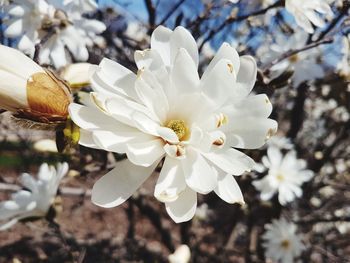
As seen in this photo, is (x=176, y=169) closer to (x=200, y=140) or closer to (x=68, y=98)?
(x=200, y=140)

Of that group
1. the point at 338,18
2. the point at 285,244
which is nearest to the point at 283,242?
the point at 285,244

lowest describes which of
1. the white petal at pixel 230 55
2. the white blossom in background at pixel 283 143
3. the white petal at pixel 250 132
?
the white blossom in background at pixel 283 143

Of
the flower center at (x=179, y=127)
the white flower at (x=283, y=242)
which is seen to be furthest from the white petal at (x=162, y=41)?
the white flower at (x=283, y=242)

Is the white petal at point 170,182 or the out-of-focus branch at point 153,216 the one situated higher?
the white petal at point 170,182

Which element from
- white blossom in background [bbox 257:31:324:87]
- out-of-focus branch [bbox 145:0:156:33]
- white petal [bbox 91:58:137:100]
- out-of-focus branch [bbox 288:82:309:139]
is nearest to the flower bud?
white petal [bbox 91:58:137:100]

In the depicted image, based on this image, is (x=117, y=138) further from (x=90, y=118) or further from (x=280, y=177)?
(x=280, y=177)

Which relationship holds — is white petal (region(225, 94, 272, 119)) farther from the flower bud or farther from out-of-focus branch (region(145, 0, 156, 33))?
out-of-focus branch (region(145, 0, 156, 33))

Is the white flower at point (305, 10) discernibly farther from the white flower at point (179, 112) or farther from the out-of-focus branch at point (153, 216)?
the out-of-focus branch at point (153, 216)
